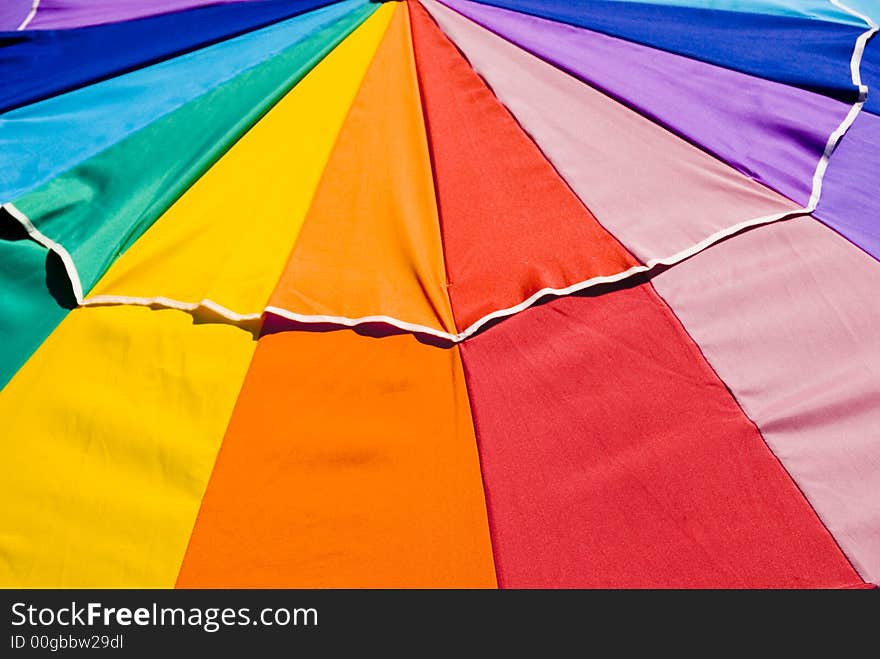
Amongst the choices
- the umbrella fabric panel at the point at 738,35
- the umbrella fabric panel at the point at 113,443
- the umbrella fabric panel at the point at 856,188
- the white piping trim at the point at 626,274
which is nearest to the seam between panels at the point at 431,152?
the white piping trim at the point at 626,274

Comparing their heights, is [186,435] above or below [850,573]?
above

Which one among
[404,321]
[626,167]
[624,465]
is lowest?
[624,465]

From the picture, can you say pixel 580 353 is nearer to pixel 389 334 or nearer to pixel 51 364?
pixel 389 334

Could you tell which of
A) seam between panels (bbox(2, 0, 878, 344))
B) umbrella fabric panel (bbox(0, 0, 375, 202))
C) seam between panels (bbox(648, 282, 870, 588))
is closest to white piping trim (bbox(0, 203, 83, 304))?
seam between panels (bbox(2, 0, 878, 344))

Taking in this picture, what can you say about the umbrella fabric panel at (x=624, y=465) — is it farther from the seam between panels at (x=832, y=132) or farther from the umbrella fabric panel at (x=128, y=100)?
the umbrella fabric panel at (x=128, y=100)

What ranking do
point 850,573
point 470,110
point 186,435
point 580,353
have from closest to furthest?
1. point 850,573
2. point 186,435
3. point 580,353
4. point 470,110

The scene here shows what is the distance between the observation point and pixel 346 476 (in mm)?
2457

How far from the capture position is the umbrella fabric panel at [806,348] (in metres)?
2.44

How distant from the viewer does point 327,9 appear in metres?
4.02

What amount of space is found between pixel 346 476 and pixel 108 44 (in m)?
2.52

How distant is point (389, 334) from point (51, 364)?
1.10 m

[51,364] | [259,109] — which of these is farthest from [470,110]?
[51,364]

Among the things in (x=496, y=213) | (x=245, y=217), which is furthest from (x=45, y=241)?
(x=496, y=213)

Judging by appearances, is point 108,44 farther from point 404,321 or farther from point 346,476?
point 346,476
